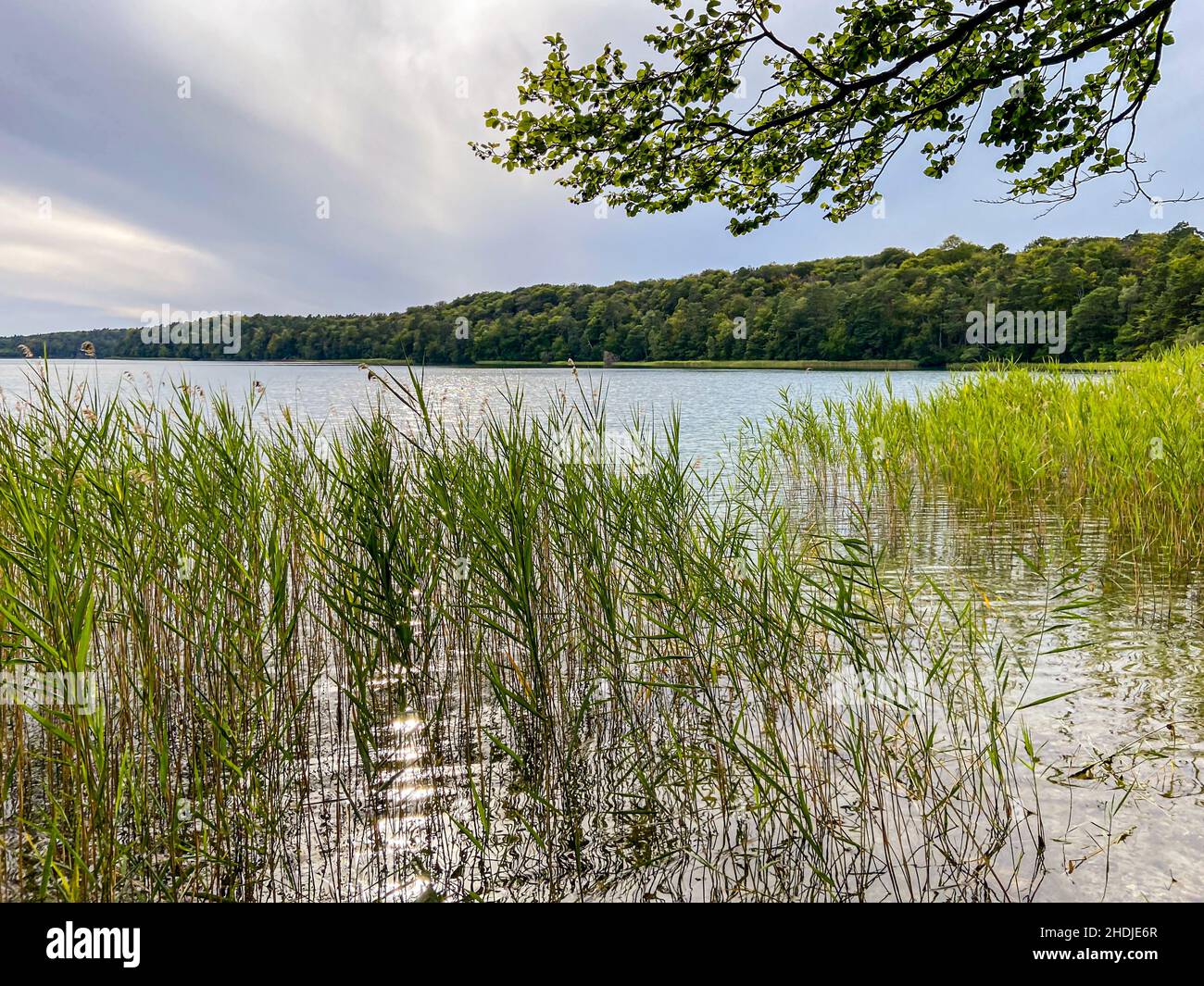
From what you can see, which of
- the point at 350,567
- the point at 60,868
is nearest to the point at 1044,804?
the point at 350,567

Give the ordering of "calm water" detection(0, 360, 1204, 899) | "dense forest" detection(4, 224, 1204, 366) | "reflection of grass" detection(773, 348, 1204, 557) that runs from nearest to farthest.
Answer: "calm water" detection(0, 360, 1204, 899)
"reflection of grass" detection(773, 348, 1204, 557)
"dense forest" detection(4, 224, 1204, 366)

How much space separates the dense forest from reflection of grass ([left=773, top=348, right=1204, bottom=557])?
81.7 feet

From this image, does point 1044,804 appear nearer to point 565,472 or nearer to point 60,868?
point 565,472

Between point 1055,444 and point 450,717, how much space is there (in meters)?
8.89

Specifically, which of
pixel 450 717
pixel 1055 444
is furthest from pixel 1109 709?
pixel 1055 444

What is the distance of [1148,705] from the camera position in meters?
3.61

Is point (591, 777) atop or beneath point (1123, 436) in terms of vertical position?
beneath

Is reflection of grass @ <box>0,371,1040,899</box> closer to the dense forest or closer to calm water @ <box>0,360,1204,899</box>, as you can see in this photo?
calm water @ <box>0,360,1204,899</box>

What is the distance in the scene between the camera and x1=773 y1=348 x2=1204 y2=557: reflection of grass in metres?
6.44

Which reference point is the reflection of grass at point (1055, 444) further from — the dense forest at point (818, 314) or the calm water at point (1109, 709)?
the dense forest at point (818, 314)

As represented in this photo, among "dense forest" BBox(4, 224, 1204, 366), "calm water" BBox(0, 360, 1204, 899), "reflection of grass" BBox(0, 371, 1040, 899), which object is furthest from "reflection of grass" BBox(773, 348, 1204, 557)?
"dense forest" BBox(4, 224, 1204, 366)

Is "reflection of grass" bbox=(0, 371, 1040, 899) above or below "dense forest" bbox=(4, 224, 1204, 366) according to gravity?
below
